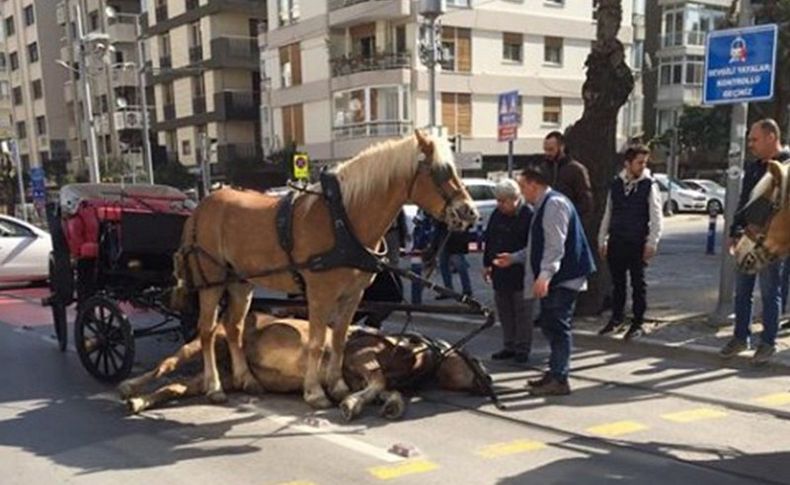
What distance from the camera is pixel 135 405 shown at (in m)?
5.98

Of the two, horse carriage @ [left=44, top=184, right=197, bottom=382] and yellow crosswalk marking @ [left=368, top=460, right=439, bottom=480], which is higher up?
horse carriage @ [left=44, top=184, right=197, bottom=382]

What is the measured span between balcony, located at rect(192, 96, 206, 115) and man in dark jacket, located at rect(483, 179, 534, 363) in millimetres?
44024

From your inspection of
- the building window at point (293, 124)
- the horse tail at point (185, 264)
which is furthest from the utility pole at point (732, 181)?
the building window at point (293, 124)

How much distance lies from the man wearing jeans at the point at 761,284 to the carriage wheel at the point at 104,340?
211 inches

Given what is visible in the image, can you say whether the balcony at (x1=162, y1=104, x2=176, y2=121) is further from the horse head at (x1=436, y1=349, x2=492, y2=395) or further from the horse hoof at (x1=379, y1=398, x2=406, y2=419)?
the horse hoof at (x1=379, y1=398, x2=406, y2=419)

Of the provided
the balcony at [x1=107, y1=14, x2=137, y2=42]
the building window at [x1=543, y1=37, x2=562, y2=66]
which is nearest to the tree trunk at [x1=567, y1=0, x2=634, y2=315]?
the building window at [x1=543, y1=37, x2=562, y2=66]

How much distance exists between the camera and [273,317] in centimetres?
690

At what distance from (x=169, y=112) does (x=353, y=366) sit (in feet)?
163

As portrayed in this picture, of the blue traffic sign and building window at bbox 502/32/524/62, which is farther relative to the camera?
building window at bbox 502/32/524/62

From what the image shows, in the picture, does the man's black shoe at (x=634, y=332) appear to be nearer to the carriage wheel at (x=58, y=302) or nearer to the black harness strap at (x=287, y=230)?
the black harness strap at (x=287, y=230)

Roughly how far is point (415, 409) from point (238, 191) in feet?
7.63

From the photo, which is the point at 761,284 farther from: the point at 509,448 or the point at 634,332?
the point at 509,448

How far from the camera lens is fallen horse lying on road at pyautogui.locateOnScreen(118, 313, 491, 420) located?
6.12 meters

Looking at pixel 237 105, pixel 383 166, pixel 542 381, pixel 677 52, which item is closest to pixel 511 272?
pixel 542 381
